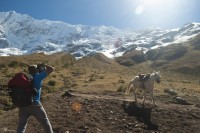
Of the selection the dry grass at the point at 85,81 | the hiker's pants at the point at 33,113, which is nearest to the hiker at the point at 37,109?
the hiker's pants at the point at 33,113

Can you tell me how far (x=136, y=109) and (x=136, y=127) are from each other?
325 cm

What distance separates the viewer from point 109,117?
22734 mm

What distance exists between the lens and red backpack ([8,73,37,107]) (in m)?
14.4

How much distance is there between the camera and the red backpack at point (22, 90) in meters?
14.4

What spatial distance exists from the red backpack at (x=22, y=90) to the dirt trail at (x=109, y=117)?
17.3 feet

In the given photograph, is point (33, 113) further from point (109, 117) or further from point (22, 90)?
point (109, 117)

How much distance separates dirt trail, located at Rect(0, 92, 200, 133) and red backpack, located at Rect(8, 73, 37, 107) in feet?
17.3

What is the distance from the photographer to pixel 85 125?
2077 centimetres

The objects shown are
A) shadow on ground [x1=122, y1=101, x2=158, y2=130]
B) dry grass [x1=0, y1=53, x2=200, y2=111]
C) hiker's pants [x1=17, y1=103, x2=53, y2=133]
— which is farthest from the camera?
dry grass [x1=0, y1=53, x2=200, y2=111]

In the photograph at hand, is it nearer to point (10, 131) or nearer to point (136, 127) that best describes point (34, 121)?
point (10, 131)

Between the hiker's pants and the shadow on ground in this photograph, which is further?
the shadow on ground

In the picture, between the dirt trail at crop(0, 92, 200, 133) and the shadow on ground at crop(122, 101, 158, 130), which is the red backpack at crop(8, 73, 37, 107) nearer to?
the dirt trail at crop(0, 92, 200, 133)

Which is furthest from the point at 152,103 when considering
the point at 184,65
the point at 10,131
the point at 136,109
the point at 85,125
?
the point at 184,65

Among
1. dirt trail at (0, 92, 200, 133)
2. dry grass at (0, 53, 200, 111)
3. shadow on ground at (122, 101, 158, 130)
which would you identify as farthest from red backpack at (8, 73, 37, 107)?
dry grass at (0, 53, 200, 111)
